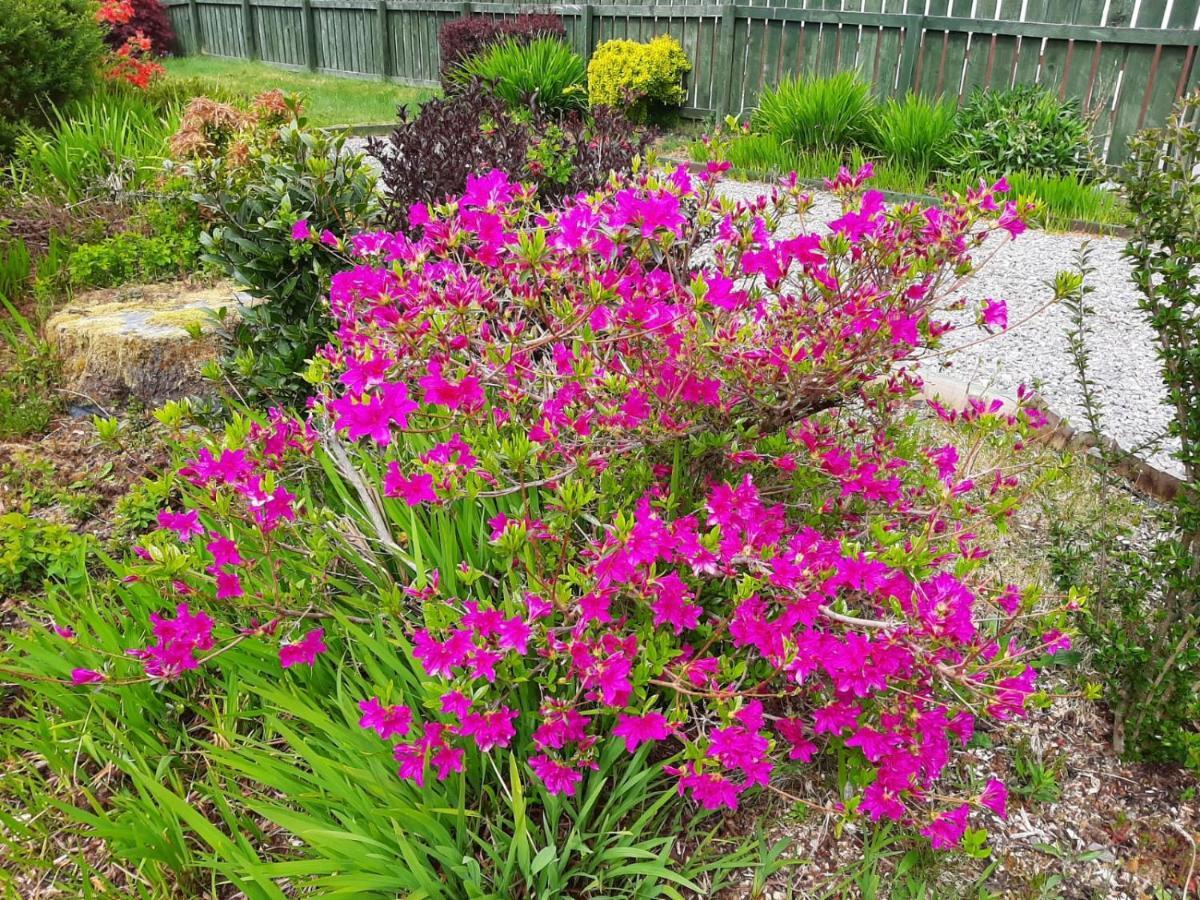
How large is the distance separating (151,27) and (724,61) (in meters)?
14.2

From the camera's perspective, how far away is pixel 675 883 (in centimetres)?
173

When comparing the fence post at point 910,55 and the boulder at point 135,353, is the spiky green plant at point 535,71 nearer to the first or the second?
the fence post at point 910,55

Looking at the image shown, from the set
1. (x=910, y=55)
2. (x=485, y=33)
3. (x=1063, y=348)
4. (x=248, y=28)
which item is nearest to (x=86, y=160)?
(x=1063, y=348)

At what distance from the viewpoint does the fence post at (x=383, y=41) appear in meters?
14.5

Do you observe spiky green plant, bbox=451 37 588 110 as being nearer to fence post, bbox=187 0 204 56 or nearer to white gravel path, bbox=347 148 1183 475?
white gravel path, bbox=347 148 1183 475

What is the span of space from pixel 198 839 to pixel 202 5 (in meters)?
22.0

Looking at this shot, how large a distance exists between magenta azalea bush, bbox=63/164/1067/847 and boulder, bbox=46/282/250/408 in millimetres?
1477

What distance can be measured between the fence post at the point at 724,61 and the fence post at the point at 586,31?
217cm

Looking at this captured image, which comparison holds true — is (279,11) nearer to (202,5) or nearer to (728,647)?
(202,5)

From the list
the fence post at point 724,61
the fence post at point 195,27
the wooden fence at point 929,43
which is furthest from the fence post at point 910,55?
the fence post at point 195,27

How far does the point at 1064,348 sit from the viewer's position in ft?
14.7

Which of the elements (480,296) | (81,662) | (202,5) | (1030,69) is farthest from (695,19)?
(202,5)

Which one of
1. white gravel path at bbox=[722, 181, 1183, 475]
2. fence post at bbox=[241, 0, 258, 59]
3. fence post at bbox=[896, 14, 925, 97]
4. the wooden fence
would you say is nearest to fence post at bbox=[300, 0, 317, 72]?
fence post at bbox=[241, 0, 258, 59]

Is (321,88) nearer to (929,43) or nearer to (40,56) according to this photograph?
(40,56)
